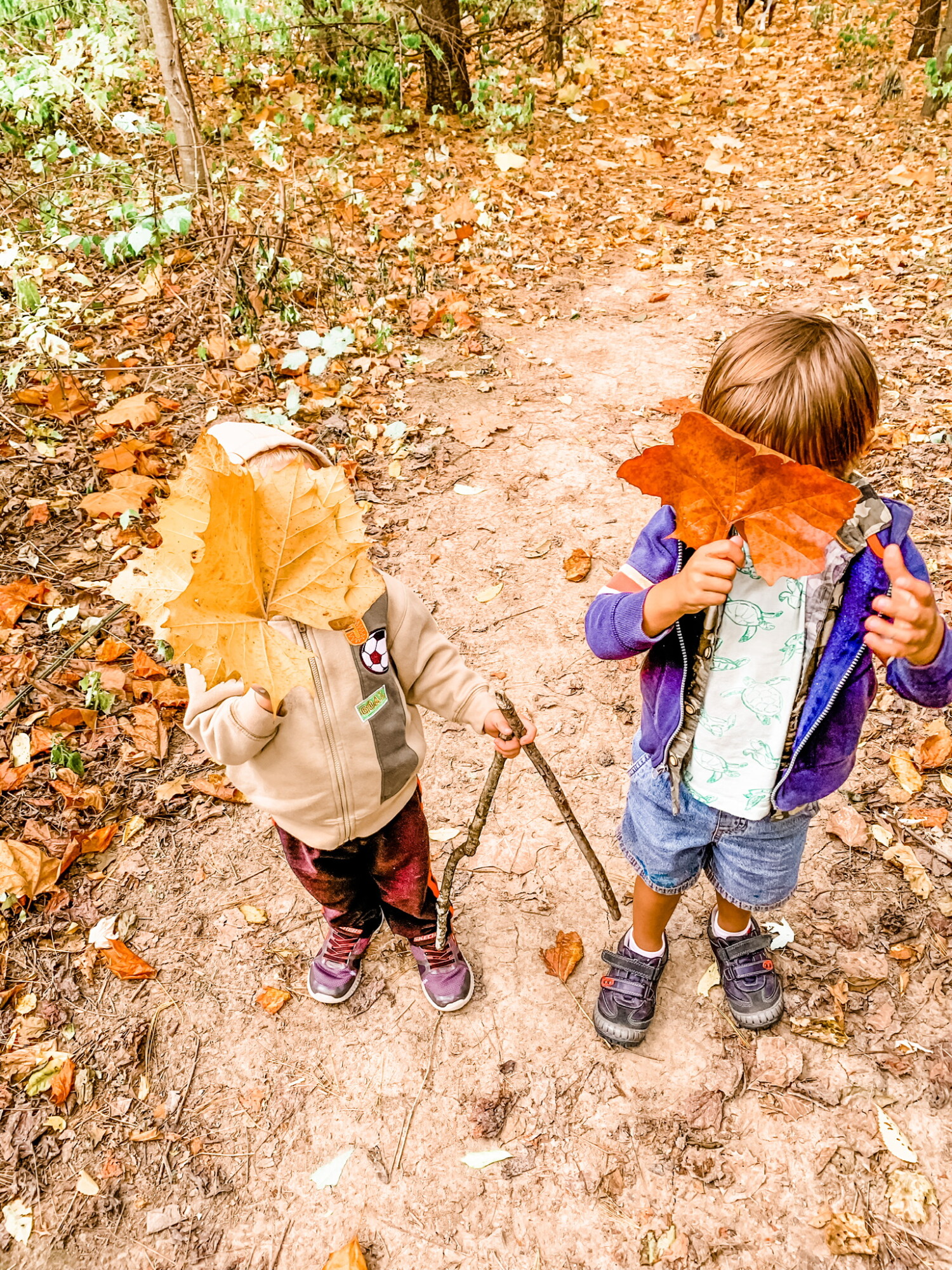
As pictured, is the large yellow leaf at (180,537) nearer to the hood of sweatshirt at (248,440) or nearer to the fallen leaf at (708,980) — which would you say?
the hood of sweatshirt at (248,440)

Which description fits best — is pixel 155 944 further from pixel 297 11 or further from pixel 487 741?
pixel 297 11

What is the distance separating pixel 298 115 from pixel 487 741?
651 cm

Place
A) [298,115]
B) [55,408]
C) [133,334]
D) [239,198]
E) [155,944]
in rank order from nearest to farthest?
[155,944] → [55,408] → [133,334] → [239,198] → [298,115]

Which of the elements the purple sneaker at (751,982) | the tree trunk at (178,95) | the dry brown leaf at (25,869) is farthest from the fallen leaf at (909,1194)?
the tree trunk at (178,95)

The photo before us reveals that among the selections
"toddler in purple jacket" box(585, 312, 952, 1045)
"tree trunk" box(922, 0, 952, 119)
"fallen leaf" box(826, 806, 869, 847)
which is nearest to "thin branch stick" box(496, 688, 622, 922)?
"toddler in purple jacket" box(585, 312, 952, 1045)

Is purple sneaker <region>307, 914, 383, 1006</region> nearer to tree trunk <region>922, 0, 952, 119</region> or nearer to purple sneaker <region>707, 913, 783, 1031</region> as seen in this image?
Result: purple sneaker <region>707, 913, 783, 1031</region>

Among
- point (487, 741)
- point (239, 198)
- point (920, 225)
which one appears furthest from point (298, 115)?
point (487, 741)

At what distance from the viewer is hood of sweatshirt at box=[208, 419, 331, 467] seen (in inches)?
62.9

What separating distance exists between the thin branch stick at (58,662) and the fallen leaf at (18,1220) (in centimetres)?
155

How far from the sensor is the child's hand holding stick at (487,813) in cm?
171

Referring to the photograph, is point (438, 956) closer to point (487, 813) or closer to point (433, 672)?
point (487, 813)

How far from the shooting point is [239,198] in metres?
5.41

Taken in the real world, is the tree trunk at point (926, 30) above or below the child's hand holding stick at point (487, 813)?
above

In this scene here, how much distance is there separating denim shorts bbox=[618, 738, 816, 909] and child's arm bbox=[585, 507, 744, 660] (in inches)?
15.2
